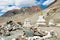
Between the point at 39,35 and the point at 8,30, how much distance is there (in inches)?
142

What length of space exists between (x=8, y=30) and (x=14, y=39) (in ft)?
16.4

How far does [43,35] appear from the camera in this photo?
17.8 metres

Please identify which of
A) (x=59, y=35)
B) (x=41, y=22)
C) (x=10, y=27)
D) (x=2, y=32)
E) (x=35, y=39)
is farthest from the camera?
(x=41, y=22)

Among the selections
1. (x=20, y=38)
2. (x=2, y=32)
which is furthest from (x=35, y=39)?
(x=2, y=32)

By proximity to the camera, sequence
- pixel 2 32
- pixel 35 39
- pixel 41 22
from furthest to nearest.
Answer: pixel 41 22
pixel 2 32
pixel 35 39

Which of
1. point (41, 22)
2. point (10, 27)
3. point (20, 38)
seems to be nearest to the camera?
point (20, 38)

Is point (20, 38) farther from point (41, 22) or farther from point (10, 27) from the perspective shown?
point (41, 22)

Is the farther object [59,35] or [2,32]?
[2,32]

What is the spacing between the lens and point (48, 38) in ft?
54.0

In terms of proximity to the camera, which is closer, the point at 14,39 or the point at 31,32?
the point at 14,39

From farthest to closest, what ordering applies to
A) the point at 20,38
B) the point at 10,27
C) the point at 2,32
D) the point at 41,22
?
the point at 41,22
the point at 10,27
the point at 2,32
the point at 20,38

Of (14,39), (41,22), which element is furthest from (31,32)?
(41,22)

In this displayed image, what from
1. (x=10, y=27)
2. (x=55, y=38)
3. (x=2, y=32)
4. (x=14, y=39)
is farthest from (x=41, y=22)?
(x=14, y=39)

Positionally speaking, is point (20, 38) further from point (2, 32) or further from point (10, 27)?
point (10, 27)
